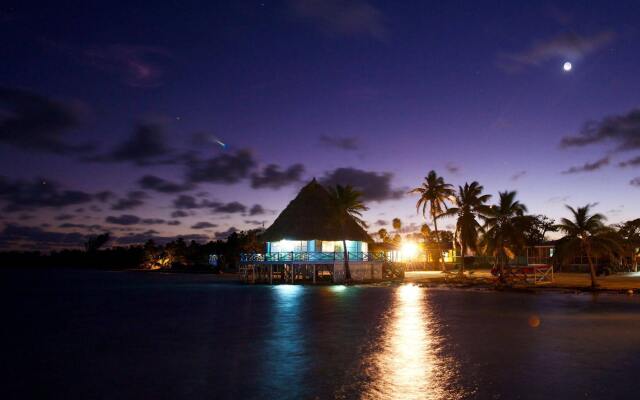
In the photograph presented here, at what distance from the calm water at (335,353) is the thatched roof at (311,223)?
22.3 m

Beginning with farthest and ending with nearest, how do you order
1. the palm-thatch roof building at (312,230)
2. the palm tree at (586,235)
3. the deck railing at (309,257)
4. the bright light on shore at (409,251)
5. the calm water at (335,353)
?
the bright light on shore at (409,251) < the palm-thatch roof building at (312,230) < the deck railing at (309,257) < the palm tree at (586,235) < the calm water at (335,353)

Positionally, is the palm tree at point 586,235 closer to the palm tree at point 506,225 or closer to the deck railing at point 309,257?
the palm tree at point 506,225

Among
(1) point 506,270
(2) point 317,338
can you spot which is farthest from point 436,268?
(2) point 317,338

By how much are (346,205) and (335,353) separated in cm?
3506

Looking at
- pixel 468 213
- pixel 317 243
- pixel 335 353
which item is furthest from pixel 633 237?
pixel 335 353

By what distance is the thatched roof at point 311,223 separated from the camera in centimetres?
4966

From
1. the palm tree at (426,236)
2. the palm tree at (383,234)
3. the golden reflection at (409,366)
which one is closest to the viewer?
the golden reflection at (409,366)

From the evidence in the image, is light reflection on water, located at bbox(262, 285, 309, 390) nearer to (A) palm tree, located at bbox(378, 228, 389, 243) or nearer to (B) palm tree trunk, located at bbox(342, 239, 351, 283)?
(B) palm tree trunk, located at bbox(342, 239, 351, 283)

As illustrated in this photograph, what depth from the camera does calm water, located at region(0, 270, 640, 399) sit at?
1094cm

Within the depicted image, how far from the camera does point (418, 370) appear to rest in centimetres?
1227

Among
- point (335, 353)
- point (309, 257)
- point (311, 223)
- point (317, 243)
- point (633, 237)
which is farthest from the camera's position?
point (633, 237)

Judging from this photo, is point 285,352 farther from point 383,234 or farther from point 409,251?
point 383,234

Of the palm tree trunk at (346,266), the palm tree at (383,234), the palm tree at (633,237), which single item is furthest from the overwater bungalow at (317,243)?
the palm tree at (383,234)

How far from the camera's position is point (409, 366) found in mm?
12719
